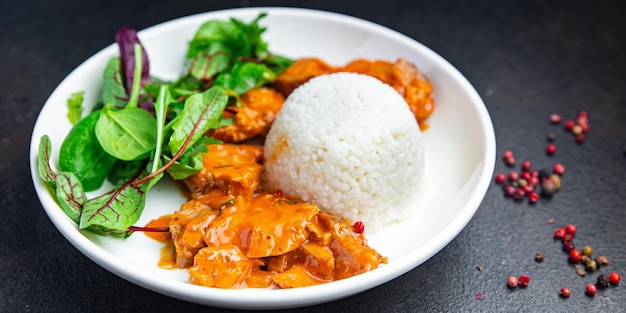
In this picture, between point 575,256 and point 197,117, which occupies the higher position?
point 197,117

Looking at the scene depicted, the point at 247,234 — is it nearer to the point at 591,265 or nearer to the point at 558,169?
the point at 591,265

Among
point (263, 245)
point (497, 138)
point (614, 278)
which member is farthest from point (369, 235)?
point (497, 138)

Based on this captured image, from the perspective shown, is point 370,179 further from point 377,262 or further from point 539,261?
point 539,261

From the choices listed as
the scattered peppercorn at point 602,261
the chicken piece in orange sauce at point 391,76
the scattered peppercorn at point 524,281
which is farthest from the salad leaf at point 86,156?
the scattered peppercorn at point 602,261

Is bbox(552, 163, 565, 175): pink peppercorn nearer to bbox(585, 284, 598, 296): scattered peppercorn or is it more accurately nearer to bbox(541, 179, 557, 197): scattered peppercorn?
bbox(541, 179, 557, 197): scattered peppercorn

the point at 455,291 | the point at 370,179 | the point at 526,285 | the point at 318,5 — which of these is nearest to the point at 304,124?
the point at 370,179
